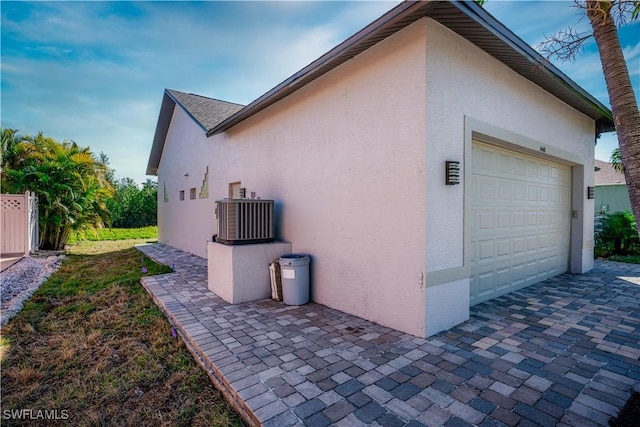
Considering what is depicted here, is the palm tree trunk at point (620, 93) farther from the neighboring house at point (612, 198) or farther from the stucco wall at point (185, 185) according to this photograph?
the neighboring house at point (612, 198)

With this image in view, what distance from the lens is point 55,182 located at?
10172mm

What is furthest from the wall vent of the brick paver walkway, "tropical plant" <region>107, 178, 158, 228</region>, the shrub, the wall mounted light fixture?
"tropical plant" <region>107, 178, 158, 228</region>

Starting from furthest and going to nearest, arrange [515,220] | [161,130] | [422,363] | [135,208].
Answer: [135,208], [161,130], [515,220], [422,363]

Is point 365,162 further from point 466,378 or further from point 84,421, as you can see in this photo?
point 84,421

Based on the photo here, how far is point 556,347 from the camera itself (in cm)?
322

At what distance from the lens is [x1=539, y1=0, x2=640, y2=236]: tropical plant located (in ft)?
7.69

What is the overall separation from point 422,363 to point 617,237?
1122 cm

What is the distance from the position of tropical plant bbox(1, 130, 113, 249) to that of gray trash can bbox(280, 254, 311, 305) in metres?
9.71

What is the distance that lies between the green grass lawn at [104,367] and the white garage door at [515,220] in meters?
3.97

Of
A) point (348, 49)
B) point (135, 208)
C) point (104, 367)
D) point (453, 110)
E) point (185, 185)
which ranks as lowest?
point (104, 367)

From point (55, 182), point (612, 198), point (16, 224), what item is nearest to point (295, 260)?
point (16, 224)

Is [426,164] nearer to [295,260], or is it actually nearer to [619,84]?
[619,84]
